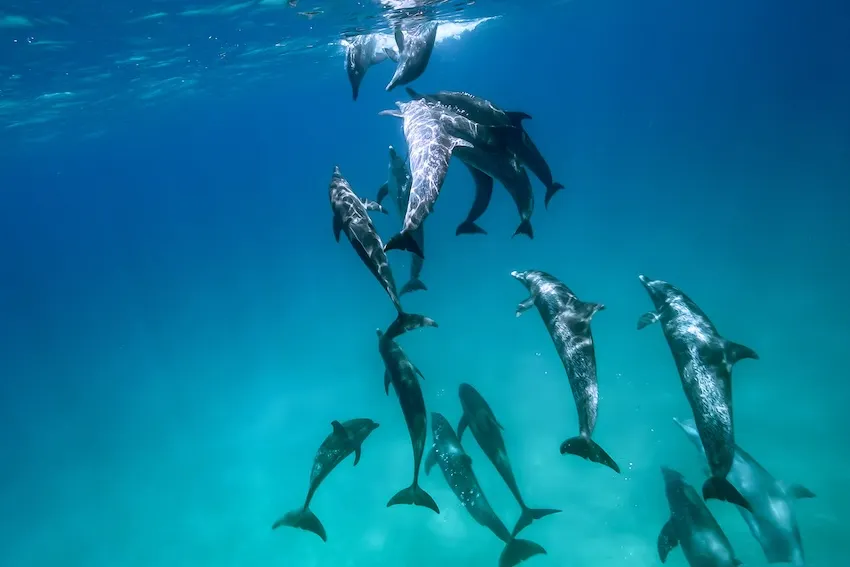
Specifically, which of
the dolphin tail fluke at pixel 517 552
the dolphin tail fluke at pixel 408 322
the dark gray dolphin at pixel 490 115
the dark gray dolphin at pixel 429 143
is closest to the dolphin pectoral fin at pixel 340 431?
the dolphin tail fluke at pixel 408 322

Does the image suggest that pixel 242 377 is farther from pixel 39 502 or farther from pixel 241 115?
pixel 241 115

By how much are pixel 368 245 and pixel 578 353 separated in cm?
275

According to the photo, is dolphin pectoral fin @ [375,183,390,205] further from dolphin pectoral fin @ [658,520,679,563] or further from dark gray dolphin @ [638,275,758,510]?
dolphin pectoral fin @ [658,520,679,563]

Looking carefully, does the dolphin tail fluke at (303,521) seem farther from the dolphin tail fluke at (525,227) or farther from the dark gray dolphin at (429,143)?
the dark gray dolphin at (429,143)

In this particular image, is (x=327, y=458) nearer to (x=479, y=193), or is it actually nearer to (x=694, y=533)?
(x=479, y=193)

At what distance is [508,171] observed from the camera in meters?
7.45

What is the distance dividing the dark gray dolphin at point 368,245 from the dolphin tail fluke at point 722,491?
333 cm

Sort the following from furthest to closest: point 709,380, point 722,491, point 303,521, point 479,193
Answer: point 303,521
point 479,193
point 709,380
point 722,491

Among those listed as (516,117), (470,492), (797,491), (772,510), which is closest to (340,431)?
(470,492)

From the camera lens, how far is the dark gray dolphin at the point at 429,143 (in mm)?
5184

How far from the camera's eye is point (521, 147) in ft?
24.2

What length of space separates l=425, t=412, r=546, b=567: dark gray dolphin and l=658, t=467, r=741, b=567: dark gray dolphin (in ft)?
6.60

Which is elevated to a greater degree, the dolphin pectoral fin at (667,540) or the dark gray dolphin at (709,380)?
the dark gray dolphin at (709,380)

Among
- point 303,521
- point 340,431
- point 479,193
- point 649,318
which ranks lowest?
point 303,521
